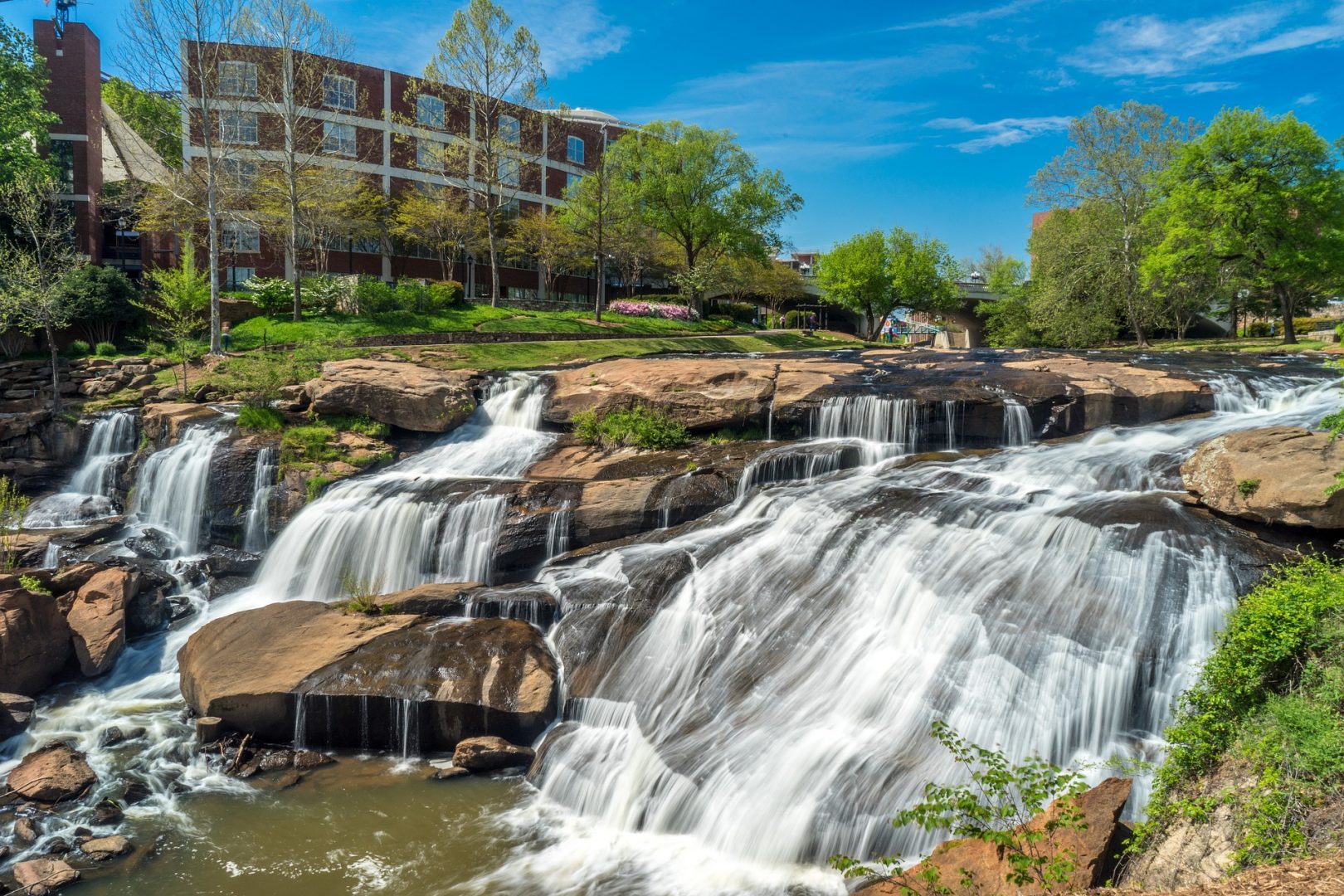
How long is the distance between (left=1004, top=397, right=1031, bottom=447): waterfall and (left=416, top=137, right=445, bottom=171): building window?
107ft

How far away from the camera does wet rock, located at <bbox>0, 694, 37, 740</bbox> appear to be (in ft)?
34.3

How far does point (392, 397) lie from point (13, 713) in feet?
33.2

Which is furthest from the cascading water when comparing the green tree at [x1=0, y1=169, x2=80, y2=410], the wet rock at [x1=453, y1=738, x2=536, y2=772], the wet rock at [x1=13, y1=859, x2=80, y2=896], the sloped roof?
the sloped roof

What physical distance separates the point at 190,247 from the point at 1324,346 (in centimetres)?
4316

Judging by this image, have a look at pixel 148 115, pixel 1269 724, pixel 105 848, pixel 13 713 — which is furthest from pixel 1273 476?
pixel 148 115

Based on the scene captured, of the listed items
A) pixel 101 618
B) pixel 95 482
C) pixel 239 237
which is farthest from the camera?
pixel 239 237

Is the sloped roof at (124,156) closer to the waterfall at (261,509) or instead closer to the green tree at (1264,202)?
the waterfall at (261,509)

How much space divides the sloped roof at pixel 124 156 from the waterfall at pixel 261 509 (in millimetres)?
31599

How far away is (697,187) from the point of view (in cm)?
4638

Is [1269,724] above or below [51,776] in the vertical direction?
above

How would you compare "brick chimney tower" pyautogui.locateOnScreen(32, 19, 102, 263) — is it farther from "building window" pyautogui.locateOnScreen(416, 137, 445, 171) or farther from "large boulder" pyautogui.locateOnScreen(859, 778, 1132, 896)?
"large boulder" pyautogui.locateOnScreen(859, 778, 1132, 896)

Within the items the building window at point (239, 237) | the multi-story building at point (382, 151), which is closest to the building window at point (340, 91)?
the multi-story building at point (382, 151)

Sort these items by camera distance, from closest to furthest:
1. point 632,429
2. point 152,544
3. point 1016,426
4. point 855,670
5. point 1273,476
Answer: point 855,670, point 1273,476, point 152,544, point 1016,426, point 632,429

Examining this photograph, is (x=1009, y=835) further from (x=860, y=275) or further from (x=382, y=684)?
(x=860, y=275)
